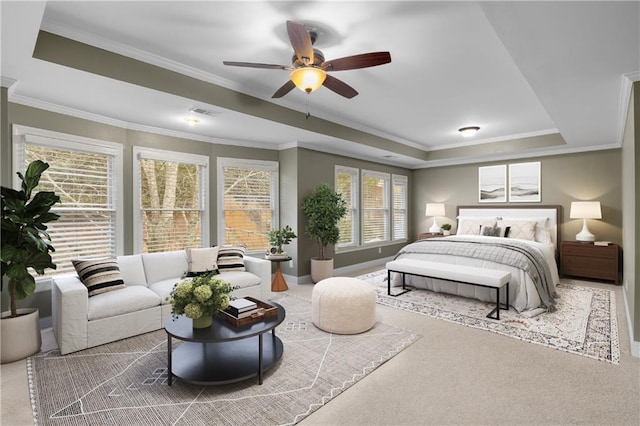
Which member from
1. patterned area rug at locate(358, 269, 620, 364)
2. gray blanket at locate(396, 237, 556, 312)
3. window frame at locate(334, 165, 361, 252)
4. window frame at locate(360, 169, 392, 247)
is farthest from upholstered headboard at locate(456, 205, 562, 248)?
window frame at locate(334, 165, 361, 252)

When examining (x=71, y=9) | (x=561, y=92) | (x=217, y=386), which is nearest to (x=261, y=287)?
(x=217, y=386)

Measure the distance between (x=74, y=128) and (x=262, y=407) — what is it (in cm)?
385

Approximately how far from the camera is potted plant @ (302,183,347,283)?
558 cm

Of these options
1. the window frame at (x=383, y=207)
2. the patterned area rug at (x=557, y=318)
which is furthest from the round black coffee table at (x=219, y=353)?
the window frame at (x=383, y=207)

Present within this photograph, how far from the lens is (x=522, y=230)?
6.20 m

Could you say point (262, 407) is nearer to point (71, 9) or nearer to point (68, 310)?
point (68, 310)

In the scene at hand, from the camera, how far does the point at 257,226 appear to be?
19.2 feet

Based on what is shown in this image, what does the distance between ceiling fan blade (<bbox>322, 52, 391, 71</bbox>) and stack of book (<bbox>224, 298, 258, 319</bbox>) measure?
6.70 ft

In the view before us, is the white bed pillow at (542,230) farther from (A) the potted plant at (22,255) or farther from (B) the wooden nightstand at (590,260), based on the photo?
(A) the potted plant at (22,255)

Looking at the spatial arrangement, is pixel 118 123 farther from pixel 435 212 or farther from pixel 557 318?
pixel 435 212

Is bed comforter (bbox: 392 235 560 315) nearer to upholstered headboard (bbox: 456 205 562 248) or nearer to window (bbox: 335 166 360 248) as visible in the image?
upholstered headboard (bbox: 456 205 562 248)

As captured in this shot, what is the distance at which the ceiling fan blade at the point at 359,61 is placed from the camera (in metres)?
2.45

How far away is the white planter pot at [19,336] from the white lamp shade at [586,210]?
7617 millimetres

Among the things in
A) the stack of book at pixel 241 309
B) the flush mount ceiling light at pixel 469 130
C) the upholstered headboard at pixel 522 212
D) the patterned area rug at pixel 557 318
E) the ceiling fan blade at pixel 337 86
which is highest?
→ the flush mount ceiling light at pixel 469 130
